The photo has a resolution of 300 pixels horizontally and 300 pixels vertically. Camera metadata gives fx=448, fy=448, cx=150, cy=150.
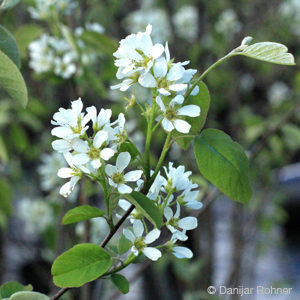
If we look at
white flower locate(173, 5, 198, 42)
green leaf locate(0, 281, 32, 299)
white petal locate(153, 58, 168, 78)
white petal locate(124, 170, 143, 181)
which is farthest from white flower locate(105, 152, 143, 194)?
white flower locate(173, 5, 198, 42)

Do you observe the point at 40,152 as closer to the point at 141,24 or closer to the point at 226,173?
the point at 141,24

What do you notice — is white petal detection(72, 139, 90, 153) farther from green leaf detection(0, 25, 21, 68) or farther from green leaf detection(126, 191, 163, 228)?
green leaf detection(0, 25, 21, 68)

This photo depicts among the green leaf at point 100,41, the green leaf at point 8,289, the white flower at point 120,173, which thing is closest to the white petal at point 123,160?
the white flower at point 120,173

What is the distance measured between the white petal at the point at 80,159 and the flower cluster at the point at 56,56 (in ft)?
2.62

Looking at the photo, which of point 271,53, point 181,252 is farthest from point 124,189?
point 271,53

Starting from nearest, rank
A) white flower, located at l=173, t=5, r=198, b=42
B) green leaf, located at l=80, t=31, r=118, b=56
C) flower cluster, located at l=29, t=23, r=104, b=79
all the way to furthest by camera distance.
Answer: green leaf, located at l=80, t=31, r=118, b=56 < flower cluster, located at l=29, t=23, r=104, b=79 < white flower, located at l=173, t=5, r=198, b=42

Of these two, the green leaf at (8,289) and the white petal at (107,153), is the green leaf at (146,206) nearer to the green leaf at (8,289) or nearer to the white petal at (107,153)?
the white petal at (107,153)

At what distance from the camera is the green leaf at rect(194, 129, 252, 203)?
551mm

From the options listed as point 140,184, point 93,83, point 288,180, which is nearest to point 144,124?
point 93,83

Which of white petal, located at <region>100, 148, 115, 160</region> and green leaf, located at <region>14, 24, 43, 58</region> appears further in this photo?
green leaf, located at <region>14, 24, 43, 58</region>

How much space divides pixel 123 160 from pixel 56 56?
2.87ft

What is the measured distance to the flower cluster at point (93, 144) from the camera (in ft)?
1.69

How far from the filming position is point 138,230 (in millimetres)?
565

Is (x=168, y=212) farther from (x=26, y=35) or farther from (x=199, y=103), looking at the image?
(x=26, y=35)
